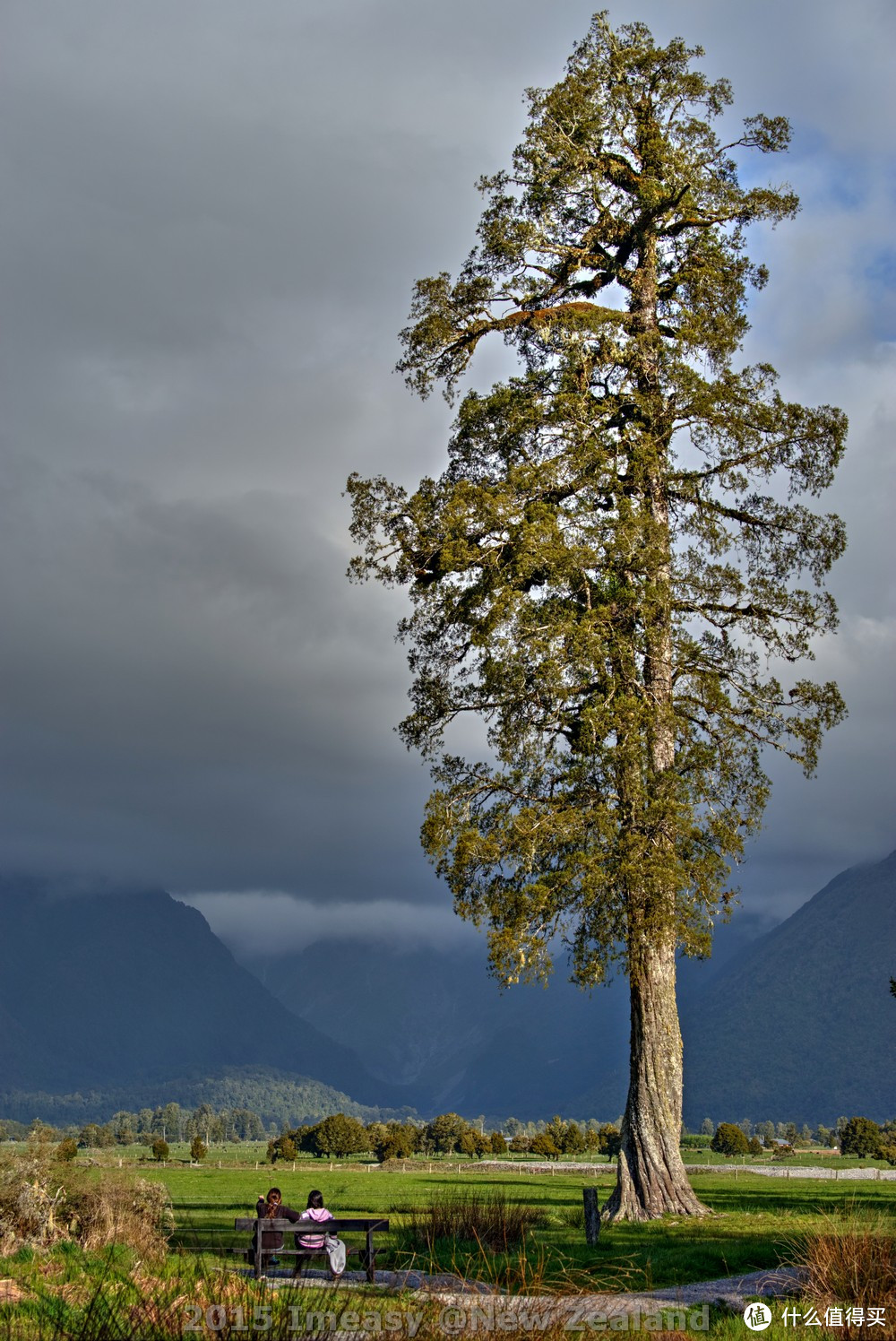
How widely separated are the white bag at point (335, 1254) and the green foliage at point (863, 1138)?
314ft

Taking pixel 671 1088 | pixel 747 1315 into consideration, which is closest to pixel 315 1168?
A: pixel 671 1088

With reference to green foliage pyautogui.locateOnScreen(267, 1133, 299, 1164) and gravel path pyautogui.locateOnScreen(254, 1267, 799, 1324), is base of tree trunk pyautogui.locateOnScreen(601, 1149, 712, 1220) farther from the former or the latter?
green foliage pyautogui.locateOnScreen(267, 1133, 299, 1164)

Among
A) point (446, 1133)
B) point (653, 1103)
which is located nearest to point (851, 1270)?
point (653, 1103)

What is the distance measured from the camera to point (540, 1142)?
10094 centimetres

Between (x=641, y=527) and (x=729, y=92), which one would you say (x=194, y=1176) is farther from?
(x=729, y=92)

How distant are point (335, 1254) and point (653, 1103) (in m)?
9.46

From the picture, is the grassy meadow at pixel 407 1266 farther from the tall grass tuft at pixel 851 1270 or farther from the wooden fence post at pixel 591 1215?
the tall grass tuft at pixel 851 1270

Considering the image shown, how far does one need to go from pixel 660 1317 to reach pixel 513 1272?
3044mm

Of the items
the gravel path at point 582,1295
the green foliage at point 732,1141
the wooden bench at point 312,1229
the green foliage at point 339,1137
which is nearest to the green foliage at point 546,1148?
the green foliage at point 732,1141

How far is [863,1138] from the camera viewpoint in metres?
99.5

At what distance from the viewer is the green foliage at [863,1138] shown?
323 feet

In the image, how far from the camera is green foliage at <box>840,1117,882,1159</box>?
98.4 meters

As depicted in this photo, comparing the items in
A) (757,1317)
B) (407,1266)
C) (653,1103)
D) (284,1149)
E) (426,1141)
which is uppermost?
(653,1103)

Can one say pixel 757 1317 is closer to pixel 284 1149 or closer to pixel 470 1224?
pixel 470 1224
